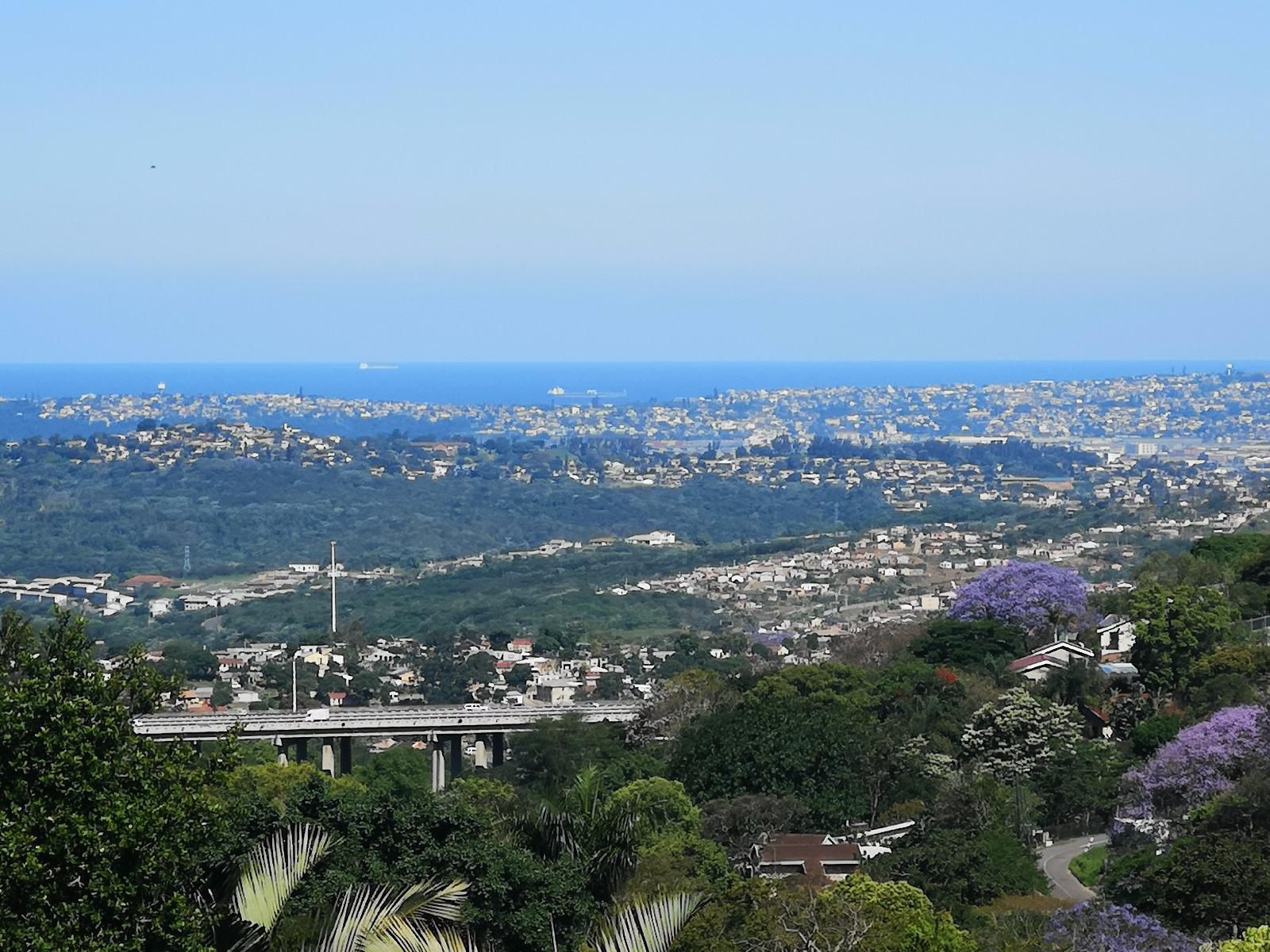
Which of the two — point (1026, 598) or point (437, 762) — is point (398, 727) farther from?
point (1026, 598)

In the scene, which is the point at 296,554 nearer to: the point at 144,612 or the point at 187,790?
the point at 144,612

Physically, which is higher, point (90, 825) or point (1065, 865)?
point (90, 825)

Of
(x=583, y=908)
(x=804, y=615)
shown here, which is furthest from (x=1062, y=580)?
(x=804, y=615)

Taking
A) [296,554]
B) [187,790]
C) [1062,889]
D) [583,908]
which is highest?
[187,790]

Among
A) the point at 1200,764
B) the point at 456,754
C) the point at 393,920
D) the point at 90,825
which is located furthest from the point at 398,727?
the point at 393,920

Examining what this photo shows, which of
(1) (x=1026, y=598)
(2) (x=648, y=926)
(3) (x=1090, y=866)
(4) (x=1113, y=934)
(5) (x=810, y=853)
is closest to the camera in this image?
(2) (x=648, y=926)

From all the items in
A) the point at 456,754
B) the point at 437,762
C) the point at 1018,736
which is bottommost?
the point at 456,754
